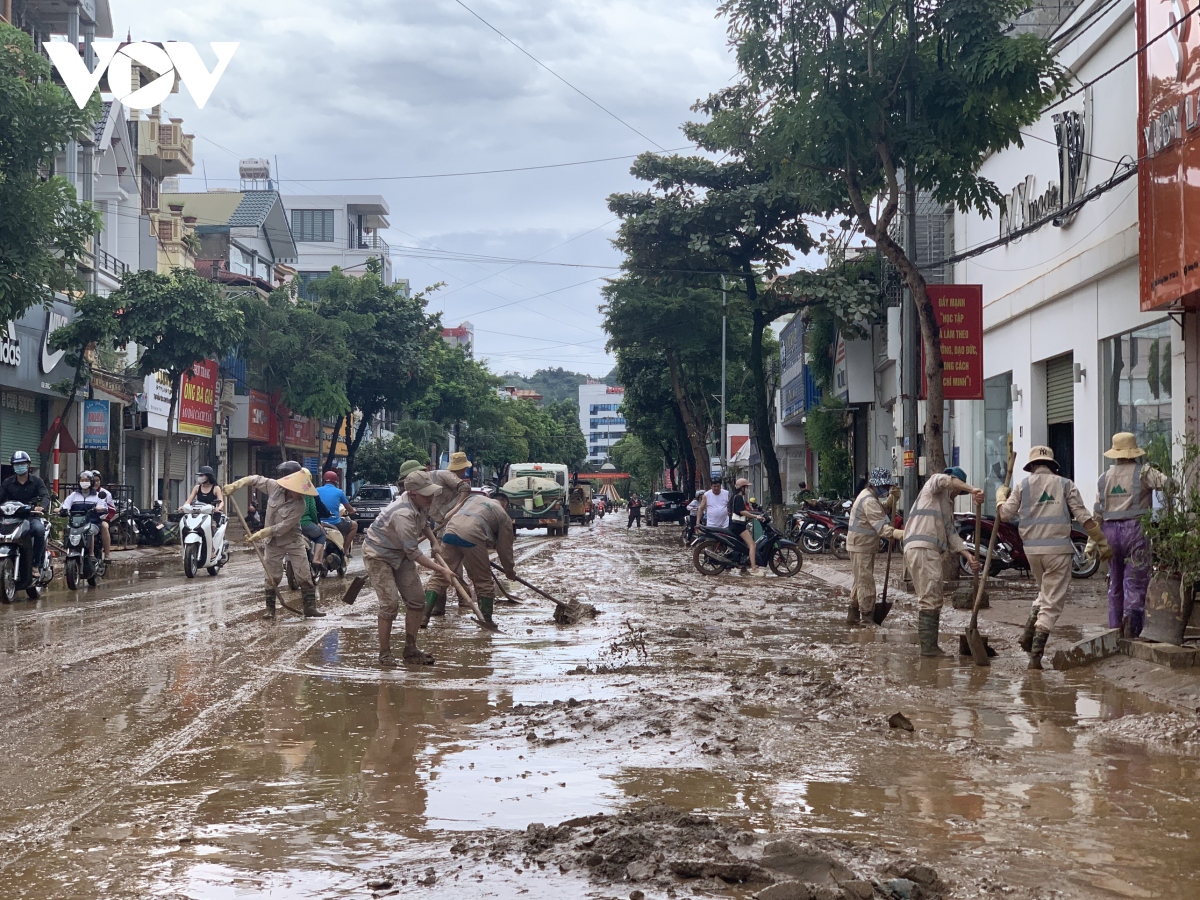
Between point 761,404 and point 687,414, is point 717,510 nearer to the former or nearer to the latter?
point 761,404

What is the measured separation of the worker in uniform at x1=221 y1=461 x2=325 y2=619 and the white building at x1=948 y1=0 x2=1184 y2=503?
8.71 metres

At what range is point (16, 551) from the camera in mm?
15547

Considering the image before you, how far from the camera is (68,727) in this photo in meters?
7.21

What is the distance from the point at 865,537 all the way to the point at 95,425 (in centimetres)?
2349

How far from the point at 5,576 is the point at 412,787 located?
37.1 feet

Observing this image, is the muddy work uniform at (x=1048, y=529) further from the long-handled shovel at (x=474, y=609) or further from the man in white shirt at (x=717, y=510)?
the man in white shirt at (x=717, y=510)

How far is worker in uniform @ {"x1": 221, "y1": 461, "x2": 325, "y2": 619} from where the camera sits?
45.1ft

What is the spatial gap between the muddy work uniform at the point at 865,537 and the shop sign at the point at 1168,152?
3.93m

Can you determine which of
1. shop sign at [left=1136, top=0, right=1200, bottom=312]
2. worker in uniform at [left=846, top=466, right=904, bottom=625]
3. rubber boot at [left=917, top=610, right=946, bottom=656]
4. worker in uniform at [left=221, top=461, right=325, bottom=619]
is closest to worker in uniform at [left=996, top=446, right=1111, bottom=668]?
rubber boot at [left=917, top=610, right=946, bottom=656]

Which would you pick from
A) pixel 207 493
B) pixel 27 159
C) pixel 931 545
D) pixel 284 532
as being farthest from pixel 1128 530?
pixel 27 159

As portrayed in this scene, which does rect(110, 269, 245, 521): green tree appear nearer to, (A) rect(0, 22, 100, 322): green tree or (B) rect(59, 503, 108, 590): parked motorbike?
(A) rect(0, 22, 100, 322): green tree

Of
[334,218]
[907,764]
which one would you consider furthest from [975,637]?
[334,218]

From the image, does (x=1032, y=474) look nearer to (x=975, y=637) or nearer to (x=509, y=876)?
(x=975, y=637)

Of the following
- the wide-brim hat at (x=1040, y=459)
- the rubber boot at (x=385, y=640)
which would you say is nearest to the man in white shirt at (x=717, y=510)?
the wide-brim hat at (x=1040, y=459)
